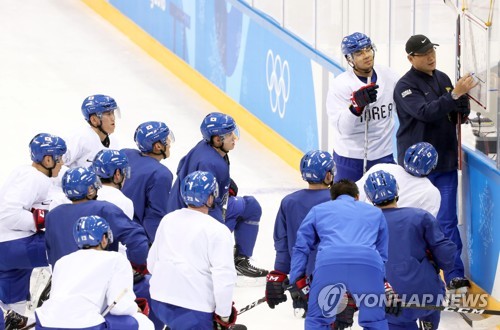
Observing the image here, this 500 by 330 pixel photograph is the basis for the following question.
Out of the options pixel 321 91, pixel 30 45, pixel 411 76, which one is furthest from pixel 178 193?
pixel 30 45

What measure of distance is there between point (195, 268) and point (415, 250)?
1.34 metres

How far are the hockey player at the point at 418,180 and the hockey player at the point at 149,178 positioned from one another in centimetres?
131

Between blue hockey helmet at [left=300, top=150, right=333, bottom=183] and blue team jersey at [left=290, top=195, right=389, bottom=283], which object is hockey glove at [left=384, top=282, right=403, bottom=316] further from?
blue hockey helmet at [left=300, top=150, right=333, bottom=183]

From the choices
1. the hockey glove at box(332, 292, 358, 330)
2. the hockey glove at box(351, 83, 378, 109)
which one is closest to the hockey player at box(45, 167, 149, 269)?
the hockey glove at box(332, 292, 358, 330)

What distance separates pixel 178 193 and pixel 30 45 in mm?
8657

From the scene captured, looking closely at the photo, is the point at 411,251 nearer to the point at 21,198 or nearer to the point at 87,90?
the point at 21,198

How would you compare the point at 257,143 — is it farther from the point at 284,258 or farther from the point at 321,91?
the point at 284,258

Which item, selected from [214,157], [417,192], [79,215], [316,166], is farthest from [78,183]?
[417,192]

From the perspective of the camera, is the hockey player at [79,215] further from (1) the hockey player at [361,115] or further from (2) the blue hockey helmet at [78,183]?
(1) the hockey player at [361,115]

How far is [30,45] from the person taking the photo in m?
16.5

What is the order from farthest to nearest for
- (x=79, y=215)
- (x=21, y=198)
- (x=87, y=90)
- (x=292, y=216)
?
1. (x=87, y=90)
2. (x=21, y=198)
3. (x=292, y=216)
4. (x=79, y=215)

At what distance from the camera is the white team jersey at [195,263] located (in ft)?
22.6

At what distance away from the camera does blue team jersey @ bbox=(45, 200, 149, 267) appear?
7383 millimetres

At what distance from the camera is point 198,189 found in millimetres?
7047
